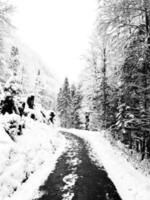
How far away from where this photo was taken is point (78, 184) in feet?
22.2

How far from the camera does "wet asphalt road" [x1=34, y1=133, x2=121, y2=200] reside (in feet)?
19.1

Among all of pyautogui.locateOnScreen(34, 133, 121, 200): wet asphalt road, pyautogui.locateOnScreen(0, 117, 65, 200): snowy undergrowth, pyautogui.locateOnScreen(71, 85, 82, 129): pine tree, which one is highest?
pyautogui.locateOnScreen(71, 85, 82, 129): pine tree

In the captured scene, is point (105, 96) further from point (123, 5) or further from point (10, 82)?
point (123, 5)

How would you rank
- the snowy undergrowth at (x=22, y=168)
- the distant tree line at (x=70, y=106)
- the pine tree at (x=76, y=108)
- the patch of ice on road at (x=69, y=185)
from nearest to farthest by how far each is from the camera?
the patch of ice on road at (x=69, y=185) < the snowy undergrowth at (x=22, y=168) < the pine tree at (x=76, y=108) < the distant tree line at (x=70, y=106)

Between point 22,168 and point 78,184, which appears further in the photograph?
point 22,168

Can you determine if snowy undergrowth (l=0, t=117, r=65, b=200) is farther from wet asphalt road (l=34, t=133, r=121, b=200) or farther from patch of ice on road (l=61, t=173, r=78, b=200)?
patch of ice on road (l=61, t=173, r=78, b=200)

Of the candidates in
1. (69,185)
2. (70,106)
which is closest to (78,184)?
(69,185)

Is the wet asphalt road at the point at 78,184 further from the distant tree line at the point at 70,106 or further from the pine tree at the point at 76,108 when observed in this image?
the distant tree line at the point at 70,106

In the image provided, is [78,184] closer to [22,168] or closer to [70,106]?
[22,168]

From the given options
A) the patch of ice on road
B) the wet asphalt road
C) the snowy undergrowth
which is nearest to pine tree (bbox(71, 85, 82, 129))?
the snowy undergrowth

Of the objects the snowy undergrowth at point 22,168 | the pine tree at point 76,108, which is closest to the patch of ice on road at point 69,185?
the snowy undergrowth at point 22,168

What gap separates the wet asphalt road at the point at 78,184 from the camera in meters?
5.82

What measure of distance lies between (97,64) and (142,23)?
1259 centimetres

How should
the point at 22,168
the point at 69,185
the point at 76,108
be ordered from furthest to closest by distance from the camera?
the point at 76,108, the point at 22,168, the point at 69,185
